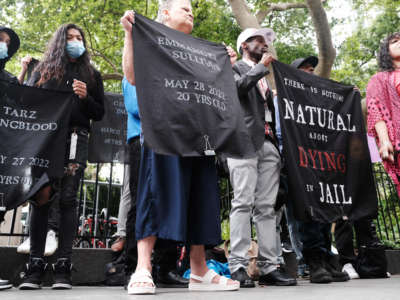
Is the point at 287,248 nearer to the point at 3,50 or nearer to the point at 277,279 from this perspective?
the point at 277,279

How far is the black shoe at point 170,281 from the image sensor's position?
3.55 m

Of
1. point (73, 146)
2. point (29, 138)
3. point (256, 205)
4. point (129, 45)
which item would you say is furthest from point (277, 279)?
point (29, 138)

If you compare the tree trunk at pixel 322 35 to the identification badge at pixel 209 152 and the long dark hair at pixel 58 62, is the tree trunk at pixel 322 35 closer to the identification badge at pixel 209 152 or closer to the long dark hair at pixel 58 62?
the long dark hair at pixel 58 62

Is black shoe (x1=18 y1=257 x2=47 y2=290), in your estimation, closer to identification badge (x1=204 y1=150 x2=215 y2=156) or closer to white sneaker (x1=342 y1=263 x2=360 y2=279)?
identification badge (x1=204 y1=150 x2=215 y2=156)

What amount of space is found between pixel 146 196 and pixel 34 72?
1.86 meters

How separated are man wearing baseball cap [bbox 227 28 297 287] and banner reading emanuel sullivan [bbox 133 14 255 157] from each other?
23.0 inches

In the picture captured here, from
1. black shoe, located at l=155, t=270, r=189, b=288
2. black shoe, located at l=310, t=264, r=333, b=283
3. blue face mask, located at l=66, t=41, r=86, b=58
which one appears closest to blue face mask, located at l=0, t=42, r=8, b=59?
blue face mask, located at l=66, t=41, r=86, b=58

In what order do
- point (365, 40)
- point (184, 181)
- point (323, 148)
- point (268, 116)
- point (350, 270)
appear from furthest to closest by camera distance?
point (365, 40)
point (350, 270)
point (323, 148)
point (268, 116)
point (184, 181)

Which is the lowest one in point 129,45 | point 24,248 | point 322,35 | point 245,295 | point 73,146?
point 245,295

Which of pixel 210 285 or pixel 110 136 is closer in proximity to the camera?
pixel 210 285

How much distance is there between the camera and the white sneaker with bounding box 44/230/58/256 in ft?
13.0

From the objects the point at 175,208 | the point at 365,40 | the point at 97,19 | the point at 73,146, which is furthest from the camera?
the point at 365,40

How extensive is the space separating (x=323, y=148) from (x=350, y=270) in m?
1.47

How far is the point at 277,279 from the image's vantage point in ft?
11.6
